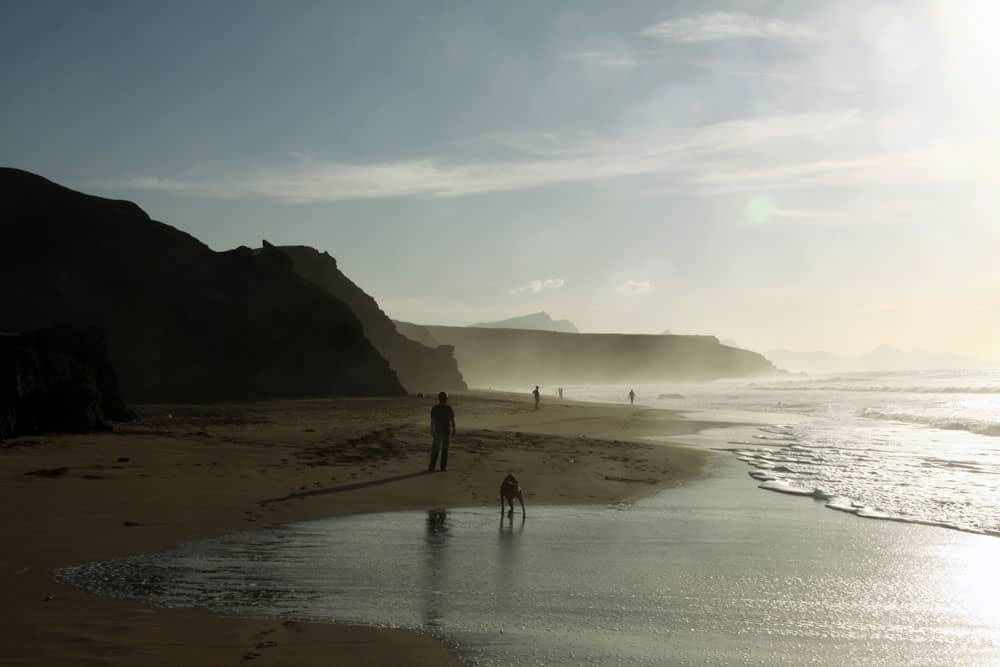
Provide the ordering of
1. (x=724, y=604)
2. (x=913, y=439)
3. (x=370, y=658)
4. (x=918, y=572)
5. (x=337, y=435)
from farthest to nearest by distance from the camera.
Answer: (x=913, y=439) < (x=337, y=435) < (x=918, y=572) < (x=724, y=604) < (x=370, y=658)

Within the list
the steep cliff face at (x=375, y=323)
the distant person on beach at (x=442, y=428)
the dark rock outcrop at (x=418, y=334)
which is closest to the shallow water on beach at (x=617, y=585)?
the distant person on beach at (x=442, y=428)

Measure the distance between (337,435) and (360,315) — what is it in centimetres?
4860

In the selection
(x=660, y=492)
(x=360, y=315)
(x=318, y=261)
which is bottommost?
(x=660, y=492)

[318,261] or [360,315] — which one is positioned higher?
[318,261]

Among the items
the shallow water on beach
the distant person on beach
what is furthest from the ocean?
the distant person on beach

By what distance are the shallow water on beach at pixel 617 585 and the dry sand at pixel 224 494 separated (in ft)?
1.88

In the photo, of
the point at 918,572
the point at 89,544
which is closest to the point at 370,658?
the point at 89,544

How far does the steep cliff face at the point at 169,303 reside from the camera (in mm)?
42781

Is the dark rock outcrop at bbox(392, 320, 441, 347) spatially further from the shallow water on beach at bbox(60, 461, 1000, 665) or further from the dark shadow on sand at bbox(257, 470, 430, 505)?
the shallow water on beach at bbox(60, 461, 1000, 665)

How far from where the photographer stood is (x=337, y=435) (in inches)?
936

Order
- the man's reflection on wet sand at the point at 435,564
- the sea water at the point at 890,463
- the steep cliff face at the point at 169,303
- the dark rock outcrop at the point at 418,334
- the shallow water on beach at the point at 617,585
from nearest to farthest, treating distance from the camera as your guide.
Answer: the shallow water on beach at the point at 617,585, the man's reflection on wet sand at the point at 435,564, the sea water at the point at 890,463, the steep cliff face at the point at 169,303, the dark rock outcrop at the point at 418,334

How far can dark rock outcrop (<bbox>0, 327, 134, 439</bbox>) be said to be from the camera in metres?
17.9

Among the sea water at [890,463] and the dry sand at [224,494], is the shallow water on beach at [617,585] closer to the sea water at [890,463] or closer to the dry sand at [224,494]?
the dry sand at [224,494]

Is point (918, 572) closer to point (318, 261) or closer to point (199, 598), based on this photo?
point (199, 598)
